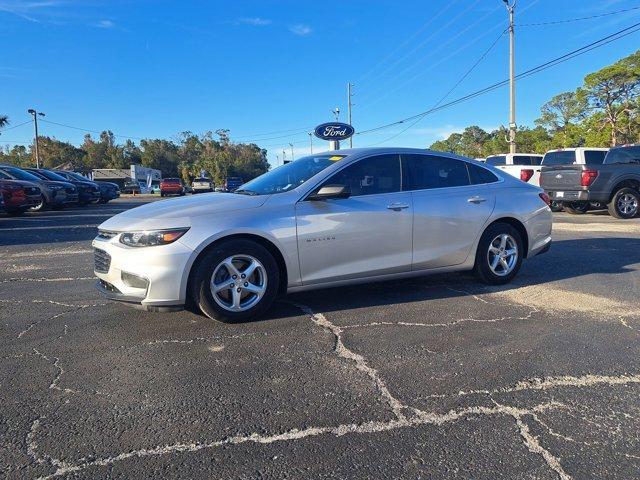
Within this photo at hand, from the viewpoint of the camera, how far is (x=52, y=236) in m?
11.0

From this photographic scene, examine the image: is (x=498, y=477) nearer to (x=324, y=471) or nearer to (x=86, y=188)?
(x=324, y=471)

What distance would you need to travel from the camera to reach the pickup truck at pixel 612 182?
1312 cm

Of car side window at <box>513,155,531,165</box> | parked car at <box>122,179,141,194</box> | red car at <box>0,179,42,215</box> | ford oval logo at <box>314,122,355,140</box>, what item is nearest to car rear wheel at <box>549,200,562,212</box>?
car side window at <box>513,155,531,165</box>

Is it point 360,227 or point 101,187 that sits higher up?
point 101,187

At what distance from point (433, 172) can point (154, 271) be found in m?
3.15

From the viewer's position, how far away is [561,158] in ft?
49.8

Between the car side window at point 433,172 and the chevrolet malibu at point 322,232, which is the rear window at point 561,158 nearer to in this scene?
the chevrolet malibu at point 322,232

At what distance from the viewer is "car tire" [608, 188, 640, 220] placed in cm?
1322

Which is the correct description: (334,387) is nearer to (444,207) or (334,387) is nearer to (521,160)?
(444,207)

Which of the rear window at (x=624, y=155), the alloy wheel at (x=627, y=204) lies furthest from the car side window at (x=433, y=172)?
the rear window at (x=624, y=155)

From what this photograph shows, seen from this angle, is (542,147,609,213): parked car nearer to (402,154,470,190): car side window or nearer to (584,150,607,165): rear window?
(584,150,607,165): rear window

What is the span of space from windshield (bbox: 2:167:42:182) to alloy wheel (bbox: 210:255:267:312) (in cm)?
1643

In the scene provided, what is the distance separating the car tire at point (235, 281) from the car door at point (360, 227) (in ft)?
1.16

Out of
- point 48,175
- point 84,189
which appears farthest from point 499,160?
point 48,175
